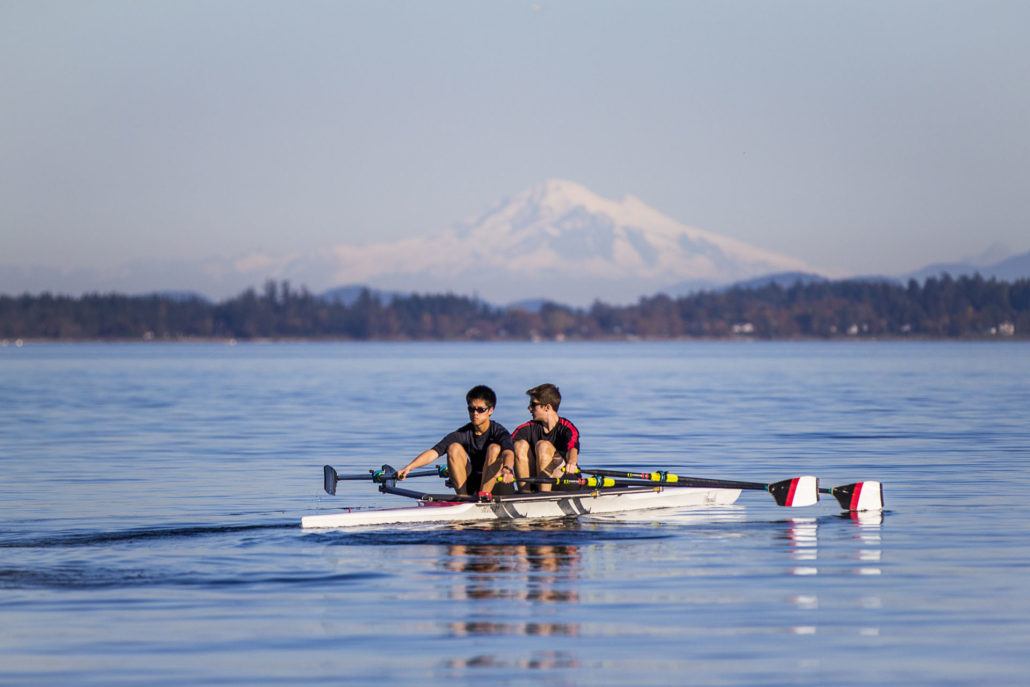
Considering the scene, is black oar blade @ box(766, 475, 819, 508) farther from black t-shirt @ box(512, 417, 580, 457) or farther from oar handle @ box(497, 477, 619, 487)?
black t-shirt @ box(512, 417, 580, 457)

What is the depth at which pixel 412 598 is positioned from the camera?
41.5 ft

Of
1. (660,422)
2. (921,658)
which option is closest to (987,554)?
(921,658)

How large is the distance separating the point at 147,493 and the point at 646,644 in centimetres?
1445

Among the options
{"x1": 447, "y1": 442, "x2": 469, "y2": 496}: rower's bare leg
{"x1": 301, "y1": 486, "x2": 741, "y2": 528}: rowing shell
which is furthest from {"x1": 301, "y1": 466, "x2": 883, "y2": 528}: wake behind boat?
{"x1": 447, "y1": 442, "x2": 469, "y2": 496}: rower's bare leg

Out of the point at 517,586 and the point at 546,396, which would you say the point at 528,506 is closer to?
the point at 546,396

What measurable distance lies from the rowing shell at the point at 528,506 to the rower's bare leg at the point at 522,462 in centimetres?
37

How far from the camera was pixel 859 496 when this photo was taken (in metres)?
19.1

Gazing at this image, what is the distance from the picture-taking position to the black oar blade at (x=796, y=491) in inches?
751

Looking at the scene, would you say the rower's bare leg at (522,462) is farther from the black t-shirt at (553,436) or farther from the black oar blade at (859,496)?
the black oar blade at (859,496)

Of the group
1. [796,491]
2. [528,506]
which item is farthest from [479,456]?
[796,491]

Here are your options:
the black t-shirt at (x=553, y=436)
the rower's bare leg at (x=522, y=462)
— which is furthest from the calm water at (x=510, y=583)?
the black t-shirt at (x=553, y=436)

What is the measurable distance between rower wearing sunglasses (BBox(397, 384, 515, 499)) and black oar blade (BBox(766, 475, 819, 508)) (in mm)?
4145

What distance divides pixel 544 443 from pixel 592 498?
126 cm

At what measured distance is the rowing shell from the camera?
56.3 ft
